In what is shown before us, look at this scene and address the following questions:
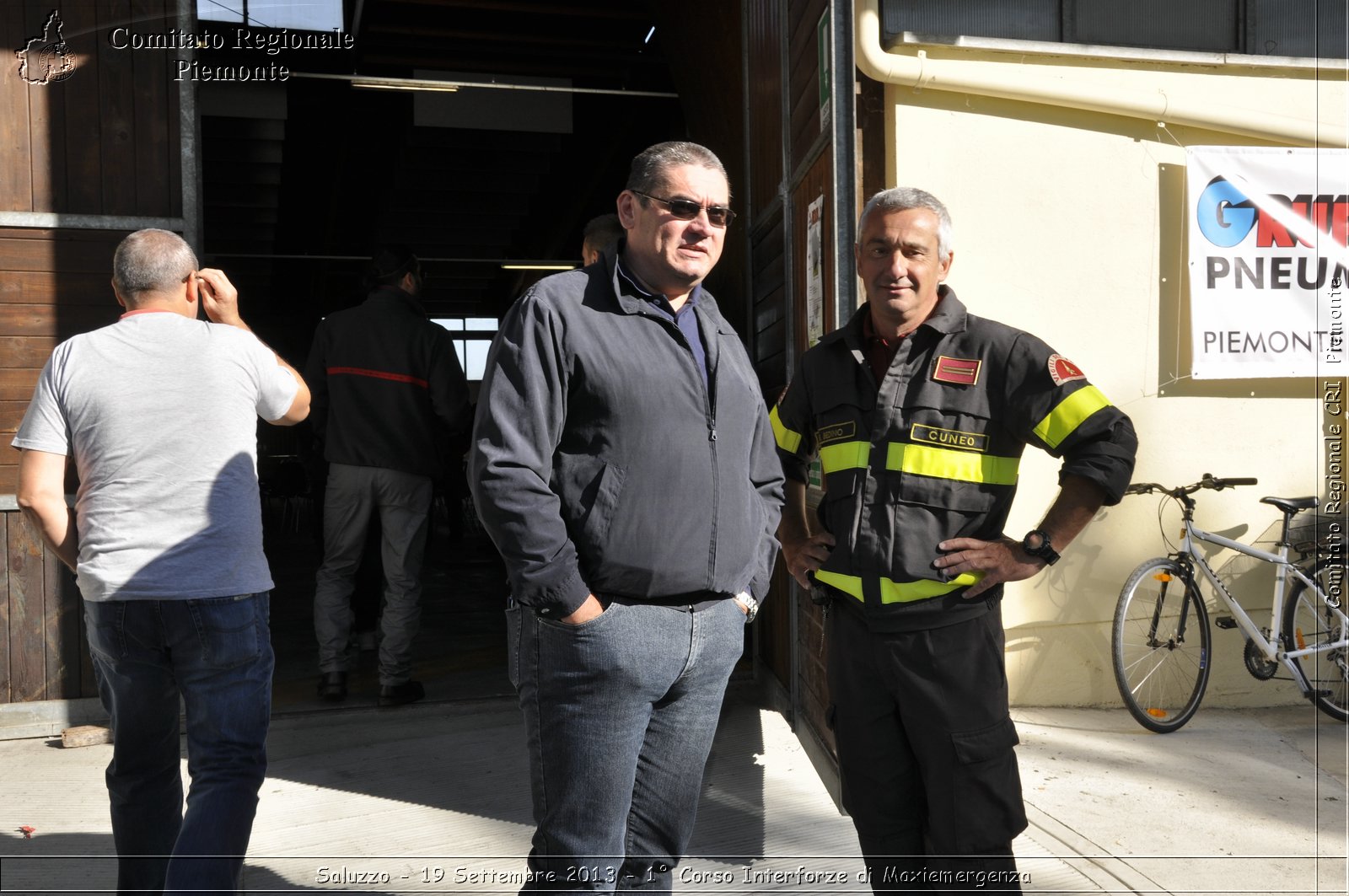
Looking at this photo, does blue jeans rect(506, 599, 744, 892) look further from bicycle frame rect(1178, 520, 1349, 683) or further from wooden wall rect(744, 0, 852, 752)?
bicycle frame rect(1178, 520, 1349, 683)

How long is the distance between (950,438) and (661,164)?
0.92m

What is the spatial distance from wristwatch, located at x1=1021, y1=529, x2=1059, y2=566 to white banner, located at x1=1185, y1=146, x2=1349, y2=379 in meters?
3.03

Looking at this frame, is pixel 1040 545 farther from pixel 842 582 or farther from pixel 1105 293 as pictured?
pixel 1105 293

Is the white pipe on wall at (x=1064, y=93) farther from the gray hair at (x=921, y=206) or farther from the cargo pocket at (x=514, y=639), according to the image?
the cargo pocket at (x=514, y=639)

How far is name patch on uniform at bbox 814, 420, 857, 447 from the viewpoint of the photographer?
2660mm

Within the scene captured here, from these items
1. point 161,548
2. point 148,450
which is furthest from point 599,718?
point 148,450

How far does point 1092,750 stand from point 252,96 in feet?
27.2

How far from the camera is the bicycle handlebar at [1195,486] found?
4891 mm

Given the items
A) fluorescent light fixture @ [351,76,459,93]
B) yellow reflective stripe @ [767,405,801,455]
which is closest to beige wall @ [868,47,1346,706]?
yellow reflective stripe @ [767,405,801,455]

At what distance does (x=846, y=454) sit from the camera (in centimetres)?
266

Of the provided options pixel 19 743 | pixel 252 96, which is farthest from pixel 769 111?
pixel 252 96

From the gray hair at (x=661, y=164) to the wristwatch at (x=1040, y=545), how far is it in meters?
1.09

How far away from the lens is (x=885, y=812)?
252 cm

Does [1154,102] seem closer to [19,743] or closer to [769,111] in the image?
[769,111]
